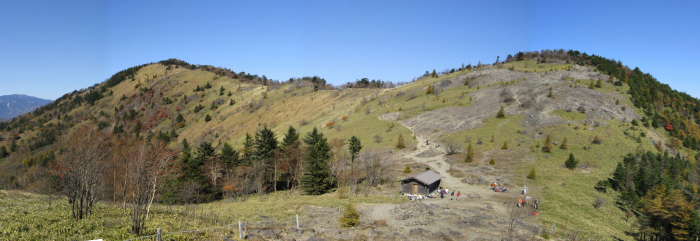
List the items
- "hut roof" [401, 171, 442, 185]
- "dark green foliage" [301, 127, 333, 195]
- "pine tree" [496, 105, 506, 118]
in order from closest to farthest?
"hut roof" [401, 171, 442, 185] → "dark green foliage" [301, 127, 333, 195] → "pine tree" [496, 105, 506, 118]

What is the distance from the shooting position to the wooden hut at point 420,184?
3903 centimetres

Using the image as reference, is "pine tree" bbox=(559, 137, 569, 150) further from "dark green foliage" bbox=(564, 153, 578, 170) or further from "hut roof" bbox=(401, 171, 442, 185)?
"hut roof" bbox=(401, 171, 442, 185)

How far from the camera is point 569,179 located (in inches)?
1796

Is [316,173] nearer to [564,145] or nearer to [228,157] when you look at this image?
[228,157]

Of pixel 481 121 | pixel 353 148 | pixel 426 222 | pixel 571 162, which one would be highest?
pixel 481 121

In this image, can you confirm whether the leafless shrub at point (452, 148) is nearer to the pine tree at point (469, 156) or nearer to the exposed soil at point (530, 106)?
the pine tree at point (469, 156)

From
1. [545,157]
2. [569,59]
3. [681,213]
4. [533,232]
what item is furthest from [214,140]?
[569,59]

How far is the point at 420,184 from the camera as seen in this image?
39406 millimetres

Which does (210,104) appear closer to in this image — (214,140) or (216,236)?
(214,140)

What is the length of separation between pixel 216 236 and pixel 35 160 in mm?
126260

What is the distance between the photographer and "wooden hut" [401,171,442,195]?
39.0 metres

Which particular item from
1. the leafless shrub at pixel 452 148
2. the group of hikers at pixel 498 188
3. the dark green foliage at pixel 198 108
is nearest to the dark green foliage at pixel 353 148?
the leafless shrub at pixel 452 148

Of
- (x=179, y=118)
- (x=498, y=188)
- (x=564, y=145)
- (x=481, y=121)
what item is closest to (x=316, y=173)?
(x=498, y=188)

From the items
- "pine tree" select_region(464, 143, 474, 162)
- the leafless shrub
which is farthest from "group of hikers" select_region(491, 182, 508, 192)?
the leafless shrub
